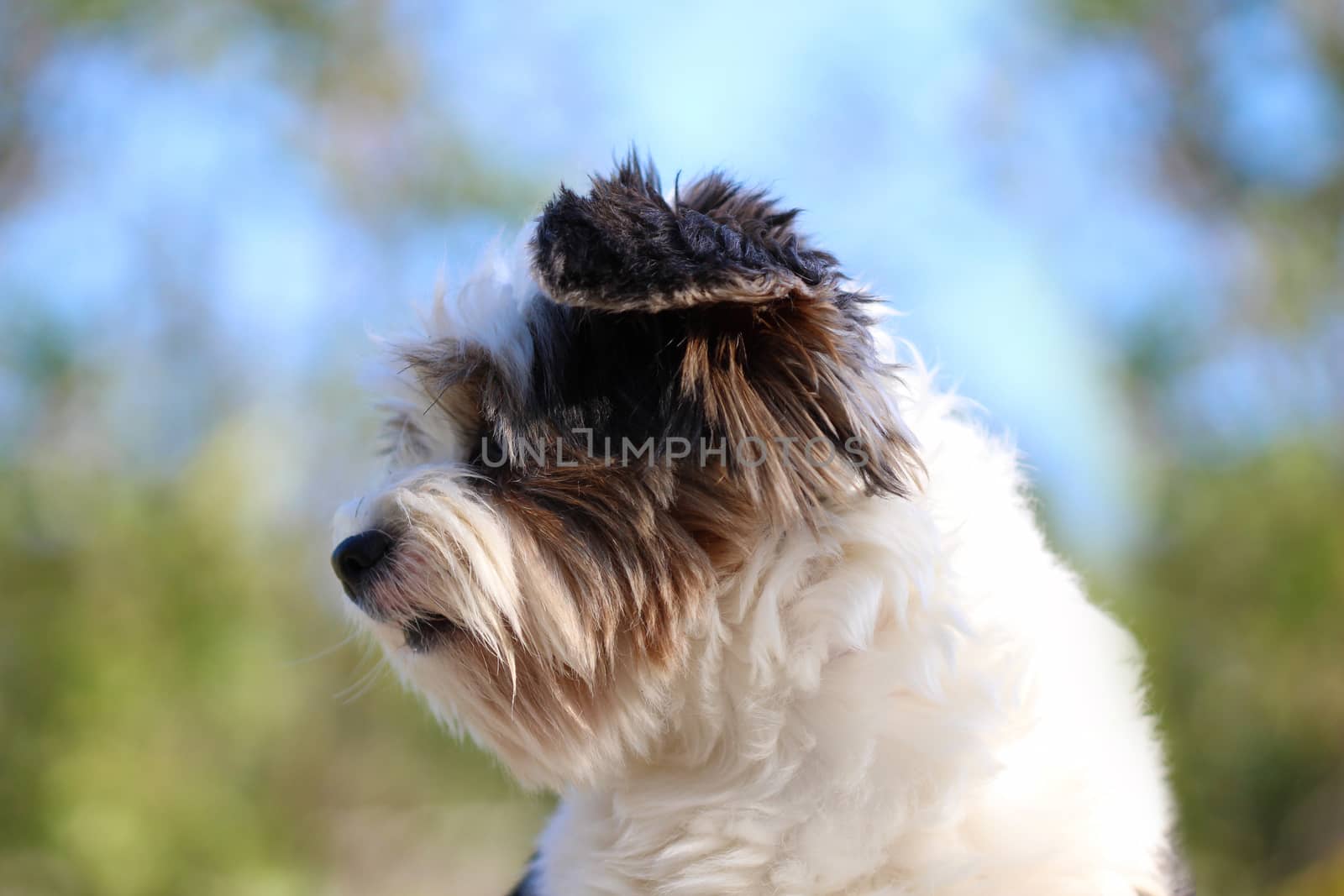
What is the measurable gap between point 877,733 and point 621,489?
1.93 ft

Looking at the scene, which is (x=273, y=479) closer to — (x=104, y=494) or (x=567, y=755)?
(x=104, y=494)

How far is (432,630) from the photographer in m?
1.89

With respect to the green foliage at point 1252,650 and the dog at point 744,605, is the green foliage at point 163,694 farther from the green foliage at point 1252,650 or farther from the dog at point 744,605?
the green foliage at point 1252,650

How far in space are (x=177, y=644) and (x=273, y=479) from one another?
1.23m

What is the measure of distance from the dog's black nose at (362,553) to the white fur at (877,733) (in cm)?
5

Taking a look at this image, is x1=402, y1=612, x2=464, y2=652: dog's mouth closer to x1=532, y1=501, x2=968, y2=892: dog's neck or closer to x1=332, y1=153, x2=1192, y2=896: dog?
x1=332, y1=153, x2=1192, y2=896: dog

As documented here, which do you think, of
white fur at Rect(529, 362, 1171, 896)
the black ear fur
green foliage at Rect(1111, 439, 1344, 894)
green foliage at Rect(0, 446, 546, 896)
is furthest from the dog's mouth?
green foliage at Rect(1111, 439, 1344, 894)

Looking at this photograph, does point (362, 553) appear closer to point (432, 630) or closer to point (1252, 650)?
point (432, 630)

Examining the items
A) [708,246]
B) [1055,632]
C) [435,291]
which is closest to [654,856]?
[1055,632]

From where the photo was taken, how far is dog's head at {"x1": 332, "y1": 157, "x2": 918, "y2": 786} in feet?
5.81

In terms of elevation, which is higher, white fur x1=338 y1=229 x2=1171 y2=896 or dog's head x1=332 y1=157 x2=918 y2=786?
dog's head x1=332 y1=157 x2=918 y2=786

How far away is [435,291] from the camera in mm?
2162

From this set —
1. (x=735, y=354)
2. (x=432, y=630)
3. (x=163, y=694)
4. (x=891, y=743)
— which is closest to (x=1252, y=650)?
(x=891, y=743)

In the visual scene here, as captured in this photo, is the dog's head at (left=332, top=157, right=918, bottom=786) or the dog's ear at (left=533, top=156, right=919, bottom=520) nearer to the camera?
the dog's ear at (left=533, top=156, right=919, bottom=520)
